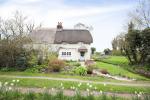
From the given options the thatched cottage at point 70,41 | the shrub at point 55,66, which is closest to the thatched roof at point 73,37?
the thatched cottage at point 70,41

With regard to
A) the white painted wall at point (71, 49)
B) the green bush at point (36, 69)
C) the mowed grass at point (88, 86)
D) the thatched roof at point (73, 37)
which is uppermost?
the thatched roof at point (73, 37)

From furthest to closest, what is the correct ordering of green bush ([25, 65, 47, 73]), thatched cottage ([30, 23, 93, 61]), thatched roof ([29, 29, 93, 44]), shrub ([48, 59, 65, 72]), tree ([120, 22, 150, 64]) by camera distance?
1. thatched roof ([29, 29, 93, 44])
2. thatched cottage ([30, 23, 93, 61])
3. tree ([120, 22, 150, 64])
4. shrub ([48, 59, 65, 72])
5. green bush ([25, 65, 47, 73])

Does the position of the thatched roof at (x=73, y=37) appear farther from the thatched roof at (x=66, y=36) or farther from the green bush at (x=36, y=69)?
the green bush at (x=36, y=69)

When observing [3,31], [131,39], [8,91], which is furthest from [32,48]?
[8,91]

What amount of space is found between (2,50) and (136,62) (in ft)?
71.3

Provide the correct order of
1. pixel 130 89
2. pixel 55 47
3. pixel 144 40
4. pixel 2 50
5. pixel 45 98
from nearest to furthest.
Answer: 1. pixel 45 98
2. pixel 130 89
3. pixel 2 50
4. pixel 144 40
5. pixel 55 47

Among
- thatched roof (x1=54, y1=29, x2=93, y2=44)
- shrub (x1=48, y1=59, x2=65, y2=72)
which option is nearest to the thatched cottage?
thatched roof (x1=54, y1=29, x2=93, y2=44)

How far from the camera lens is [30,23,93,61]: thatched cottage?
52.9 meters

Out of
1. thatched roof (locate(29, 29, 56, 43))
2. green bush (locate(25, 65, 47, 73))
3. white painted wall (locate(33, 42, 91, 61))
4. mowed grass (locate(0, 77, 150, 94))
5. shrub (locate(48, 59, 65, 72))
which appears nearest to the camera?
mowed grass (locate(0, 77, 150, 94))

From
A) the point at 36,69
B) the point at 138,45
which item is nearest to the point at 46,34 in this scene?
the point at 138,45

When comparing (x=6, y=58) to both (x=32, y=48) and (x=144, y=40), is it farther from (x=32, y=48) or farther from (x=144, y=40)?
(x=144, y=40)

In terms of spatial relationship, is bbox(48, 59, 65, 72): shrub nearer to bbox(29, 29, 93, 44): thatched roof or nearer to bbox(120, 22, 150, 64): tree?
bbox(120, 22, 150, 64): tree

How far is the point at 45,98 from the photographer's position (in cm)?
1320

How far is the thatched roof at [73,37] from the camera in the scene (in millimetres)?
53281
